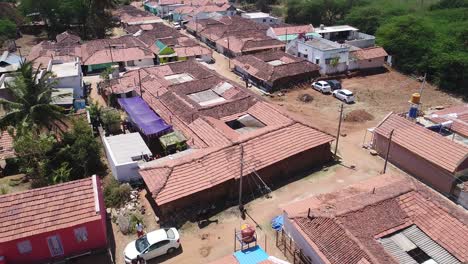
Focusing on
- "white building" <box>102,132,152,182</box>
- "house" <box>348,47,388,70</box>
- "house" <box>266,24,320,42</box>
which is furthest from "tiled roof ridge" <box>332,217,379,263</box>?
"house" <box>266,24,320,42</box>

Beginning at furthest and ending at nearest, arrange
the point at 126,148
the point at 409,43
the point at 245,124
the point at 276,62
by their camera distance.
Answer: the point at 409,43 < the point at 276,62 < the point at 245,124 < the point at 126,148

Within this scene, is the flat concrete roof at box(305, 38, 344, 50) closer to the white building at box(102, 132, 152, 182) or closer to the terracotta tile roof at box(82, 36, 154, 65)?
the terracotta tile roof at box(82, 36, 154, 65)

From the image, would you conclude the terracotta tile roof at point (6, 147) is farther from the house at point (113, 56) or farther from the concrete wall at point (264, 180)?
the house at point (113, 56)

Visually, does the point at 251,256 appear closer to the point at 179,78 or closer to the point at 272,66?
the point at 179,78

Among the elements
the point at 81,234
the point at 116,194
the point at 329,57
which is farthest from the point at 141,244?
the point at 329,57

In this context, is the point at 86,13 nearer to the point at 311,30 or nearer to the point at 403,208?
the point at 311,30

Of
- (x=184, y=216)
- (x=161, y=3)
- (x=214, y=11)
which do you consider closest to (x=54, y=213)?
(x=184, y=216)

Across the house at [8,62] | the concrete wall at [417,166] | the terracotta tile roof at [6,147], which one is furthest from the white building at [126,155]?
the house at [8,62]
